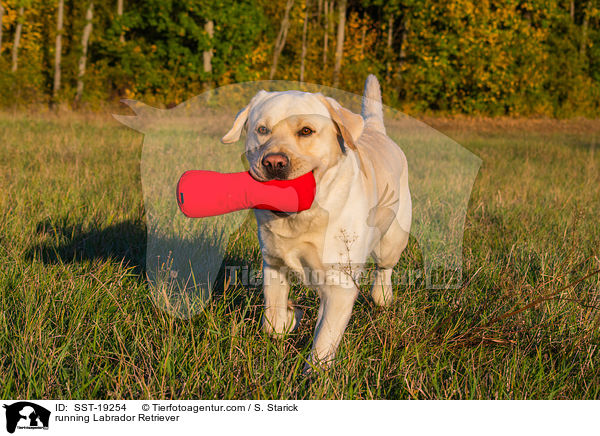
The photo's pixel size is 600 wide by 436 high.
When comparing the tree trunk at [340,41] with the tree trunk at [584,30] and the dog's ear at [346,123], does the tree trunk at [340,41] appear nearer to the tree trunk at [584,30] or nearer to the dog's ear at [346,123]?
the dog's ear at [346,123]

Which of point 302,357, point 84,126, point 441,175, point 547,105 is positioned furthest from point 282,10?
point 302,357

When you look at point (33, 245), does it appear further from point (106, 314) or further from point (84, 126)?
point (84, 126)

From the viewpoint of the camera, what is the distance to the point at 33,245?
123 inches

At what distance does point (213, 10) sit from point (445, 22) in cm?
910

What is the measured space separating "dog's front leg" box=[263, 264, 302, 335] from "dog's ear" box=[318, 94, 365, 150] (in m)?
0.72

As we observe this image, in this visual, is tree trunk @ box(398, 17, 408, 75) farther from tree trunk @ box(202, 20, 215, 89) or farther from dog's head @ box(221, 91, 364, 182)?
dog's head @ box(221, 91, 364, 182)

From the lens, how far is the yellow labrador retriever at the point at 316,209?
202cm

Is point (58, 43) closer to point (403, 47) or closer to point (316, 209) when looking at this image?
point (403, 47)

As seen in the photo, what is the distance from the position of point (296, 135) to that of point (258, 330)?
937mm

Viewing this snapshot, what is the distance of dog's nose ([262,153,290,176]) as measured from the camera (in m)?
1.90
